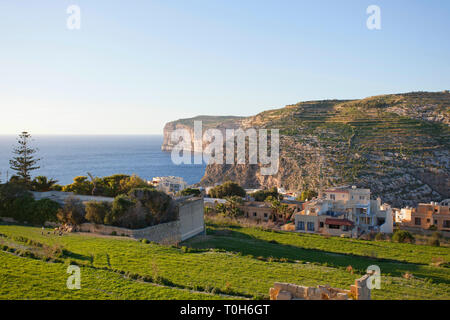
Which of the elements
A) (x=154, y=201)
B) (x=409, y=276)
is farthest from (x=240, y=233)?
(x=409, y=276)

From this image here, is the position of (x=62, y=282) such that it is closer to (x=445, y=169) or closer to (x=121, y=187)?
(x=121, y=187)

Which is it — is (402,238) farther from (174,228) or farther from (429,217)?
(174,228)

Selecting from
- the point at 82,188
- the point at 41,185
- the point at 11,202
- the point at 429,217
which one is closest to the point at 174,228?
the point at 11,202

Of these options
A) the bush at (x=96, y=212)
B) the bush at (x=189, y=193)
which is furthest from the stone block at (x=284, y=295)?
the bush at (x=189, y=193)
